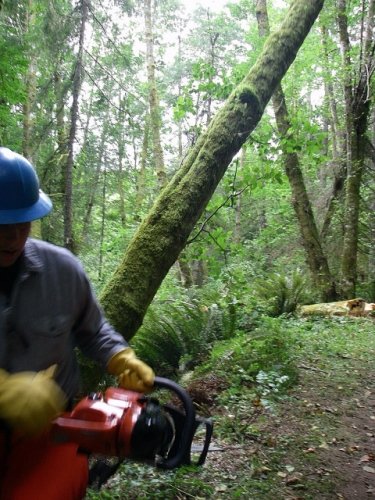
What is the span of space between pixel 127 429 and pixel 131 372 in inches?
18.0

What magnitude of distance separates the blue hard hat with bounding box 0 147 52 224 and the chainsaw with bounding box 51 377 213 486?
2.87 feet

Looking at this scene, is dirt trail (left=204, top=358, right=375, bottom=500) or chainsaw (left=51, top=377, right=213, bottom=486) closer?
chainsaw (left=51, top=377, right=213, bottom=486)

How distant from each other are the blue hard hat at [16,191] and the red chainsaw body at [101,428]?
88cm

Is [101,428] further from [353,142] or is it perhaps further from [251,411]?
[353,142]

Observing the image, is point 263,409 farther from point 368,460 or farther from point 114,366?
point 114,366

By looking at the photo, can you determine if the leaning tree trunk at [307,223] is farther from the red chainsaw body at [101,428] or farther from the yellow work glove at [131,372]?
the red chainsaw body at [101,428]

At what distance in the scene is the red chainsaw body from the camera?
1.48 metres

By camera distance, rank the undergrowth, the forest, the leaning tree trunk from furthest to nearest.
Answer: the leaning tree trunk → the forest → the undergrowth

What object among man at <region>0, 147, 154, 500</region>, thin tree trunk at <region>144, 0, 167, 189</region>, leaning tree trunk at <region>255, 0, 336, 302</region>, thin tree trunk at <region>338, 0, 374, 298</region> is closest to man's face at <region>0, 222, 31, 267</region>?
man at <region>0, 147, 154, 500</region>

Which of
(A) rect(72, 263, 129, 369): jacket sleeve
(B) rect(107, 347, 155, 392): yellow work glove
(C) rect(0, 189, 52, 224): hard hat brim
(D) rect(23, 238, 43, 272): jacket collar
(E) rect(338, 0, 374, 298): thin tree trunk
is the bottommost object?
(B) rect(107, 347, 155, 392): yellow work glove

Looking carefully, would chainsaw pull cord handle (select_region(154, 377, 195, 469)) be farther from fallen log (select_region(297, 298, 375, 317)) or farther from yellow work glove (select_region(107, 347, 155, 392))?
fallen log (select_region(297, 298, 375, 317))

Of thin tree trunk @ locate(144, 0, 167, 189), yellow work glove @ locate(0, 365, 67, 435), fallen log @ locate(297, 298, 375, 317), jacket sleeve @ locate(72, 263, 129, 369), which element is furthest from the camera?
thin tree trunk @ locate(144, 0, 167, 189)

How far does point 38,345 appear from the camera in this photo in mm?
1766

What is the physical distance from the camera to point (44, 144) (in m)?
6.46
